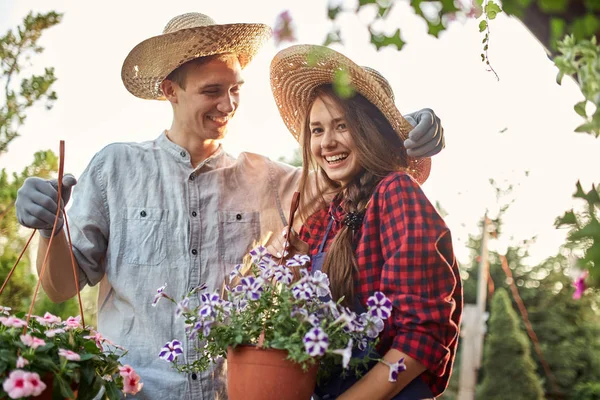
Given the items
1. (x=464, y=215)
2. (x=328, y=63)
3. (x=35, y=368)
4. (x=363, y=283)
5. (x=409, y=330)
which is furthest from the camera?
(x=464, y=215)

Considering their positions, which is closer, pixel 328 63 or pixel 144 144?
pixel 328 63

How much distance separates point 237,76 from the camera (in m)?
2.74

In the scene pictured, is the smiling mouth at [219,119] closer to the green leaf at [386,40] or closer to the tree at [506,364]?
the green leaf at [386,40]

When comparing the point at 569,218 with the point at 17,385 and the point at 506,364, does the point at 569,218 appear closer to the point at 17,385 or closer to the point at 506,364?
the point at 17,385

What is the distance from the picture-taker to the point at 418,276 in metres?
1.86

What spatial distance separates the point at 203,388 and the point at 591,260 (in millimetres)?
1675

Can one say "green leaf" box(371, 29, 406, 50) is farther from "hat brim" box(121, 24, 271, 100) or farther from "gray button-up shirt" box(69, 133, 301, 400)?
"hat brim" box(121, 24, 271, 100)

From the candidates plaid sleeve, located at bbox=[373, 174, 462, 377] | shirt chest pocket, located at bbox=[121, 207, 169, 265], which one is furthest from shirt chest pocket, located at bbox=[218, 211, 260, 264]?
plaid sleeve, located at bbox=[373, 174, 462, 377]

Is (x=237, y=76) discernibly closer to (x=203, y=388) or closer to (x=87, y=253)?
(x=87, y=253)

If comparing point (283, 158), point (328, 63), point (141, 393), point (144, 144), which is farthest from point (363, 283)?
point (283, 158)

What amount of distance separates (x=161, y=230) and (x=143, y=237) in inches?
2.6

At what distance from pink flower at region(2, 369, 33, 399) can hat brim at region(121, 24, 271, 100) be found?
148cm

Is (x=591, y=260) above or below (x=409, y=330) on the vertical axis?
above

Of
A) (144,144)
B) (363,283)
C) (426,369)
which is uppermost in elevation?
(144,144)
